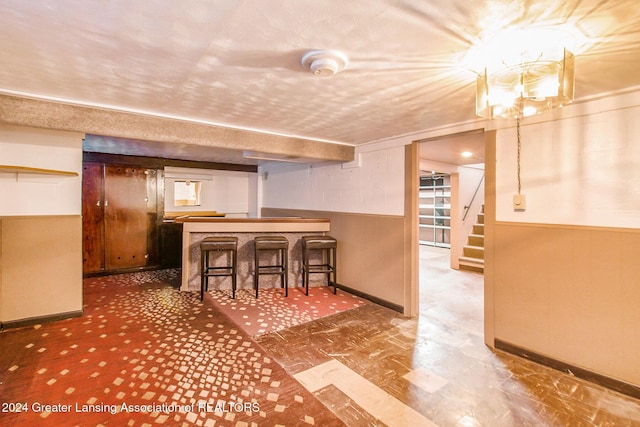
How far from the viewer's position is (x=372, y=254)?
397 centimetres

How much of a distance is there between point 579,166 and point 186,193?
6.16 metres

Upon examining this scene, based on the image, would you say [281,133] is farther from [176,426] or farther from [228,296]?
[176,426]

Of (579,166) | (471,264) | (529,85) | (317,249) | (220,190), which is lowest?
Result: (471,264)

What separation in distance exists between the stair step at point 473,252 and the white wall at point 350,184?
122 inches

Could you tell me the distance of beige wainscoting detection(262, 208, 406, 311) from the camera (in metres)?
3.62

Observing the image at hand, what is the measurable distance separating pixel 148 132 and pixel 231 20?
1956mm

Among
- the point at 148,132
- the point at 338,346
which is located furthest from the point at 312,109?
the point at 338,346

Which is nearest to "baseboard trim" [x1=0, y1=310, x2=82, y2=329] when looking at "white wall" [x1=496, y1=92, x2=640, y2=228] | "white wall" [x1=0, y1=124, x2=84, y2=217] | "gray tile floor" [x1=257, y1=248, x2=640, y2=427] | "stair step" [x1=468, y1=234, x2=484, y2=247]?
"white wall" [x1=0, y1=124, x2=84, y2=217]

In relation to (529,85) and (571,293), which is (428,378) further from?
(529,85)

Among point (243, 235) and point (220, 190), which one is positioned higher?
point (220, 190)

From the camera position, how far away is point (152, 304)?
3.62m

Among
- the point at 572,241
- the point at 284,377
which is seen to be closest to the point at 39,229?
the point at 284,377

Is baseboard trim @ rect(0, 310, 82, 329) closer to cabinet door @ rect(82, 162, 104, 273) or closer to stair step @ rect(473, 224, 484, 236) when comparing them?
cabinet door @ rect(82, 162, 104, 273)

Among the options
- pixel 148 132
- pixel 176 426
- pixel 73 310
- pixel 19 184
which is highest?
pixel 148 132
